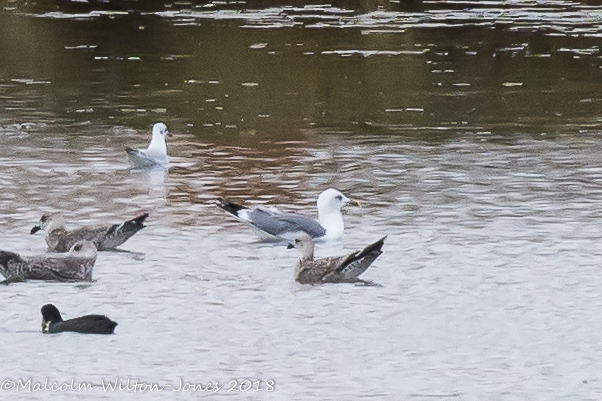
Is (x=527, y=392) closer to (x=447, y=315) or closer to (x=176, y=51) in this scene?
(x=447, y=315)

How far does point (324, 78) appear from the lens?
25641mm

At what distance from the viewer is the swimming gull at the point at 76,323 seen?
10.1m

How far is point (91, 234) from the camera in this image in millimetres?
12586

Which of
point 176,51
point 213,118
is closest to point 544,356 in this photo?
point 213,118

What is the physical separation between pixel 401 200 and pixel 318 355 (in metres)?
5.57

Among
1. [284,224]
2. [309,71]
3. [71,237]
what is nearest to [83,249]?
[71,237]

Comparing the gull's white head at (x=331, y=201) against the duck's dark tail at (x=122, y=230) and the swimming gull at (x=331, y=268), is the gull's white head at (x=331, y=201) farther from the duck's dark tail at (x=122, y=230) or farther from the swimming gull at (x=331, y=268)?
the duck's dark tail at (x=122, y=230)

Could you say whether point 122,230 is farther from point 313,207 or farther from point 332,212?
point 313,207

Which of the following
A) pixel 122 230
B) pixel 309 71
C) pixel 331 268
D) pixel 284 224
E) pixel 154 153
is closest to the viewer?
pixel 331 268

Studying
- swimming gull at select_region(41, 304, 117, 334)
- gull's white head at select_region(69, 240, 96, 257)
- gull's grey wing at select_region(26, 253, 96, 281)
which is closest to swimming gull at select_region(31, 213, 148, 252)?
gull's white head at select_region(69, 240, 96, 257)

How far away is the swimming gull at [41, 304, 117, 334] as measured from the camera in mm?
10062

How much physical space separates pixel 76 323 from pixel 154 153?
286 inches

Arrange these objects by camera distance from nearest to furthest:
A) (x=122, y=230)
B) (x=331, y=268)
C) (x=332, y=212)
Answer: (x=331, y=268) < (x=122, y=230) < (x=332, y=212)

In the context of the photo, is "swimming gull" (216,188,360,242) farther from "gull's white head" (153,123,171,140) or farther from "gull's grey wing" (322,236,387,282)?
"gull's white head" (153,123,171,140)
